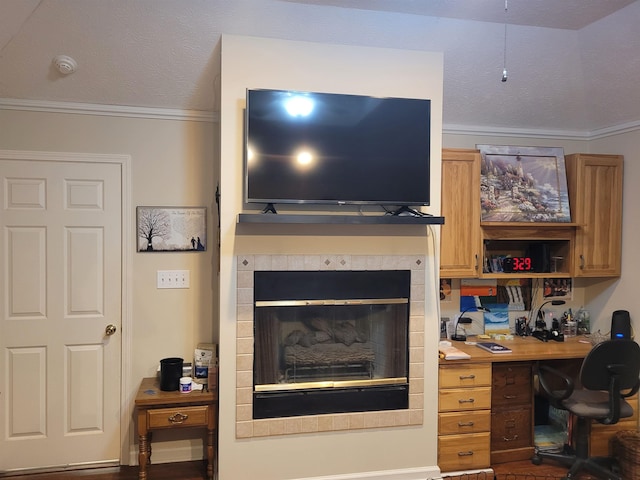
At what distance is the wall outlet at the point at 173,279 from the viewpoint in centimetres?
326

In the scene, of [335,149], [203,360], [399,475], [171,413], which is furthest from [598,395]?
[171,413]

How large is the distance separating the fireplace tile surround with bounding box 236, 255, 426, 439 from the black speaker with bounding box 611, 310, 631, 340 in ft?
5.09

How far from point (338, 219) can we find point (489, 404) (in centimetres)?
160

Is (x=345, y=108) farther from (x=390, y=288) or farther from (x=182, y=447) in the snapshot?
(x=182, y=447)

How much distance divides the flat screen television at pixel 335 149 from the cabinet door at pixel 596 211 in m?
1.49

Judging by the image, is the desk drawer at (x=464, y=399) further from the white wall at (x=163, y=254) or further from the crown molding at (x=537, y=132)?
the crown molding at (x=537, y=132)

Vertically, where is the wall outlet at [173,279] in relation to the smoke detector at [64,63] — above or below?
below

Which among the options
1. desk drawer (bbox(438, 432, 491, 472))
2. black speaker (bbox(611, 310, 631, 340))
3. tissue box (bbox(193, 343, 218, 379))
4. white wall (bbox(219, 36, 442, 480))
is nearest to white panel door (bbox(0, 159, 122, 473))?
tissue box (bbox(193, 343, 218, 379))

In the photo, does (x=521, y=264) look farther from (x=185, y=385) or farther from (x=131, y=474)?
(x=131, y=474)

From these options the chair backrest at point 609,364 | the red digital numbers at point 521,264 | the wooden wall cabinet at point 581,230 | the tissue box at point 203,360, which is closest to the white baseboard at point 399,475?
the tissue box at point 203,360

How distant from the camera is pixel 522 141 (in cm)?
387

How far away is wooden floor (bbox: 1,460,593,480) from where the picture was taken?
3.08 meters

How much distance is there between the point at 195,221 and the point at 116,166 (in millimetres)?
616

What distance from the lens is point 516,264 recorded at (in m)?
3.64
